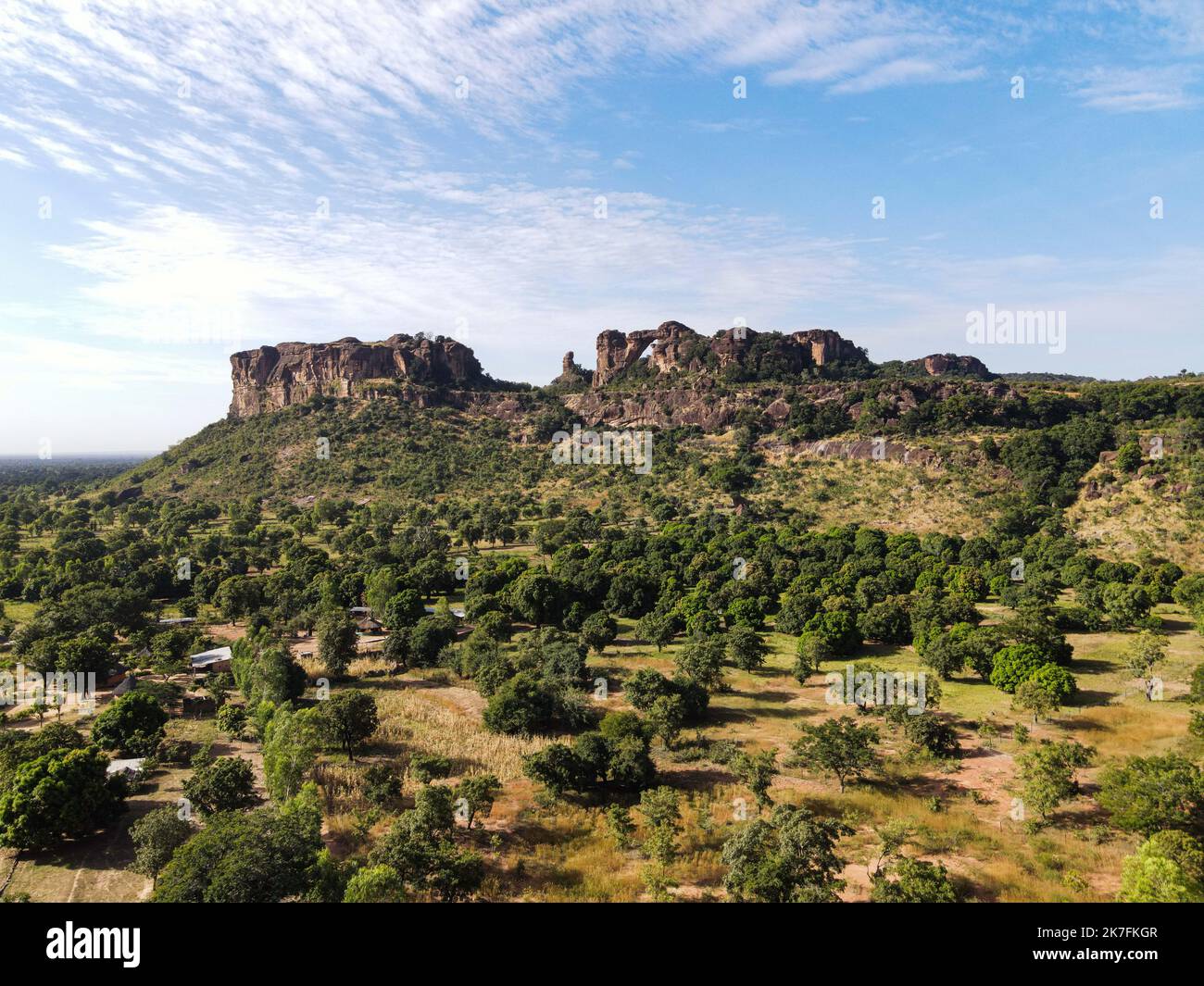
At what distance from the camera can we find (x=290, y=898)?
55.7 feet

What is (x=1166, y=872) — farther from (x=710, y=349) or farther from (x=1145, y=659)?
(x=710, y=349)

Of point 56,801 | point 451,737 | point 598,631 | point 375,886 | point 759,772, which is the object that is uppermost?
point 598,631

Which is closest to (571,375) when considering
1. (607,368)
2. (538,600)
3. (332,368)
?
(607,368)

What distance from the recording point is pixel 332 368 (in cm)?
14775

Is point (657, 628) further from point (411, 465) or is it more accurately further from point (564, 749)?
point (411, 465)

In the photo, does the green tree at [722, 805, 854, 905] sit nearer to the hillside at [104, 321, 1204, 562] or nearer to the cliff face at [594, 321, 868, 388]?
the hillside at [104, 321, 1204, 562]

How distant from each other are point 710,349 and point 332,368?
88851 millimetres

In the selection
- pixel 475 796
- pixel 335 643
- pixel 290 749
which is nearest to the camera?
pixel 475 796

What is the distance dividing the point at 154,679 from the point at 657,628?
33831 millimetres

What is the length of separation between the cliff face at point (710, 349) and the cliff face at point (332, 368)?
122ft

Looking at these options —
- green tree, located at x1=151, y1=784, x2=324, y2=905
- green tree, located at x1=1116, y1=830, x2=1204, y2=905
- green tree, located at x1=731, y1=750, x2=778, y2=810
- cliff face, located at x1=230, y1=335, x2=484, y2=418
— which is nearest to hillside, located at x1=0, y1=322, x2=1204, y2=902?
green tree, located at x1=151, y1=784, x2=324, y2=905

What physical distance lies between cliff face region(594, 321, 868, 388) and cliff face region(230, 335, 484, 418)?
37053mm

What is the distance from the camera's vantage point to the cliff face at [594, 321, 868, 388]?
5404 inches
